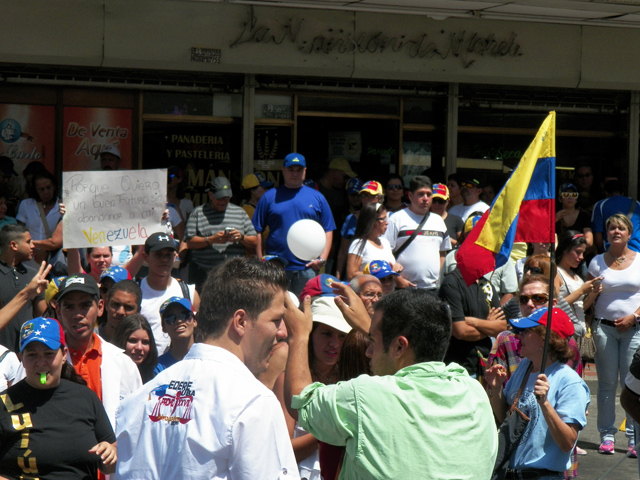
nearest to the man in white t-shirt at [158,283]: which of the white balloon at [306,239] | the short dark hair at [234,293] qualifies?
the white balloon at [306,239]

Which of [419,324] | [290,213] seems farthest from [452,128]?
[419,324]

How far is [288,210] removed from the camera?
9.06 m

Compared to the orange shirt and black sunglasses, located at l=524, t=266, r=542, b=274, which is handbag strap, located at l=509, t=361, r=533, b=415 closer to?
the orange shirt

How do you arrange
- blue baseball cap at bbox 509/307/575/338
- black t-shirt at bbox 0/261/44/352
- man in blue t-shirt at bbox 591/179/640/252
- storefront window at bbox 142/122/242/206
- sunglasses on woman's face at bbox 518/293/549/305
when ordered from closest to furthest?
1. blue baseball cap at bbox 509/307/575/338
2. black t-shirt at bbox 0/261/44/352
3. sunglasses on woman's face at bbox 518/293/549/305
4. man in blue t-shirt at bbox 591/179/640/252
5. storefront window at bbox 142/122/242/206

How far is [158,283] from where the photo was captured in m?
6.40

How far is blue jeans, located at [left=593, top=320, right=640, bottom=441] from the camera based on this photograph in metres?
7.64

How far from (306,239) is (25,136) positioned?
4476 millimetres

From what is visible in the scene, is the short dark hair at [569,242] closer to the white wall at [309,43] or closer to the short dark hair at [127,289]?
the short dark hair at [127,289]

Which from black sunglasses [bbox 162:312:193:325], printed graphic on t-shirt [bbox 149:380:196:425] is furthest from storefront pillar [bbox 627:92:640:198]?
printed graphic on t-shirt [bbox 149:380:196:425]

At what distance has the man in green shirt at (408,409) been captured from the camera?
2773 mm

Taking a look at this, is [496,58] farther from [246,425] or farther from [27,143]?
[246,425]

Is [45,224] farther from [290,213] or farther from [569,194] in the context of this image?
[569,194]

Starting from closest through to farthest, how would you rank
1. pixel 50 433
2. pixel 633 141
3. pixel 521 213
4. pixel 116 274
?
pixel 50 433 → pixel 521 213 → pixel 116 274 → pixel 633 141

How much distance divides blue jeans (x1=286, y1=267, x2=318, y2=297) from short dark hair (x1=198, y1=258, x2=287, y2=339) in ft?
19.8
